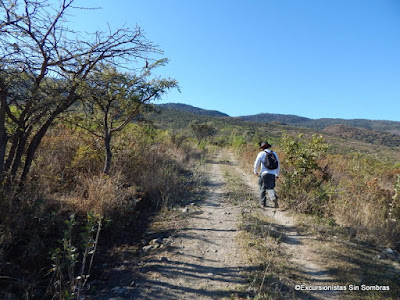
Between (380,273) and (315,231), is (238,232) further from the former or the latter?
(380,273)

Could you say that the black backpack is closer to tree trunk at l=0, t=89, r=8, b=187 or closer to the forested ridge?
the forested ridge

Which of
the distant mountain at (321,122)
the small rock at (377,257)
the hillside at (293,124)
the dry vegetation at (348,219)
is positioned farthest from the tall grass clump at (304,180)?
the distant mountain at (321,122)

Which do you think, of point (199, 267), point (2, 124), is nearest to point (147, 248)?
point (199, 267)

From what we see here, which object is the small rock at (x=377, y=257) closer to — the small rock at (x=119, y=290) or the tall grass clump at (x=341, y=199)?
the tall grass clump at (x=341, y=199)

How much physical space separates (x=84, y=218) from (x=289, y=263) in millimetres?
3405

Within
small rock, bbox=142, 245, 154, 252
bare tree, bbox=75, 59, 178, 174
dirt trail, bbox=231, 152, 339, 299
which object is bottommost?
small rock, bbox=142, 245, 154, 252

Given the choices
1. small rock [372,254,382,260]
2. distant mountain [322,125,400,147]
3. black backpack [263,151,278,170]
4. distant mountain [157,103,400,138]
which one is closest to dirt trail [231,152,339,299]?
small rock [372,254,382,260]

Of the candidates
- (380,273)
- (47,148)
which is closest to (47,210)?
(47,148)

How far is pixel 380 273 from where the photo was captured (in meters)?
3.15

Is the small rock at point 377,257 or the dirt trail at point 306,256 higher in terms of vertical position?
the small rock at point 377,257

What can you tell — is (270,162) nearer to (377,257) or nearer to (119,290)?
(377,257)

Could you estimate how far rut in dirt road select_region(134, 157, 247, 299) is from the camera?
2.64m

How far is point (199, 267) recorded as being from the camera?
3158 millimetres

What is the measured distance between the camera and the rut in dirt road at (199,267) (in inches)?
104
